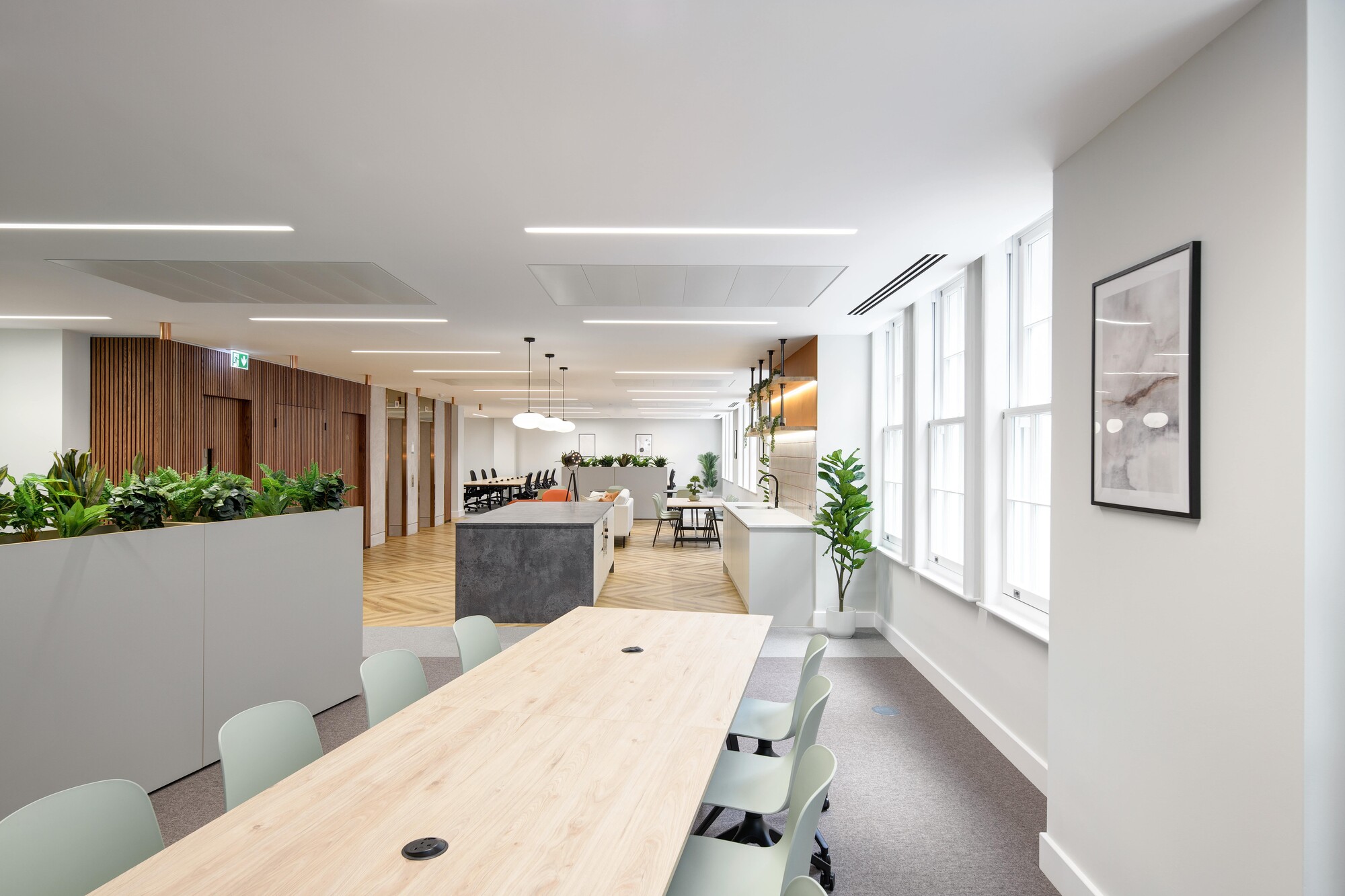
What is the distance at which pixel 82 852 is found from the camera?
4.63 feet

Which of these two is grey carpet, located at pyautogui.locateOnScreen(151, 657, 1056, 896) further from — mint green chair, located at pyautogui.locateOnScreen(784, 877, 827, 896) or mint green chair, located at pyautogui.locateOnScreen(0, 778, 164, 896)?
mint green chair, located at pyautogui.locateOnScreen(0, 778, 164, 896)

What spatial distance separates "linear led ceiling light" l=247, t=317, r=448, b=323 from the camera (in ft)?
19.3

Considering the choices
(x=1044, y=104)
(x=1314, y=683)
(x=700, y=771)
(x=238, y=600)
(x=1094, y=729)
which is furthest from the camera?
(x=238, y=600)

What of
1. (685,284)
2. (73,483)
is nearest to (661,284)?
(685,284)

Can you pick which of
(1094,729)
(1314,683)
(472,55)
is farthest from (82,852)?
(1094,729)

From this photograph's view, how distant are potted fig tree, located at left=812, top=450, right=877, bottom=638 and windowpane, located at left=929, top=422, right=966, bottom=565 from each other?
2.17 ft

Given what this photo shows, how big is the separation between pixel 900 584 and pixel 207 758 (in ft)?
15.8

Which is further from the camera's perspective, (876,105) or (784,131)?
(784,131)

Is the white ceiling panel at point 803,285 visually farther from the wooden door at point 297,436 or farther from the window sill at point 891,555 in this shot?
the wooden door at point 297,436

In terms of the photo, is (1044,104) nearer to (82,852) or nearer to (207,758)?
(82,852)

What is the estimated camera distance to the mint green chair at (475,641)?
299 centimetres

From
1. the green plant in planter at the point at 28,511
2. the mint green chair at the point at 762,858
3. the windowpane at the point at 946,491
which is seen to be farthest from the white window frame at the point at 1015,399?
the green plant in planter at the point at 28,511

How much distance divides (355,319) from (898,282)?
445 centimetres

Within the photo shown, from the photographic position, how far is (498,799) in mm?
1578
